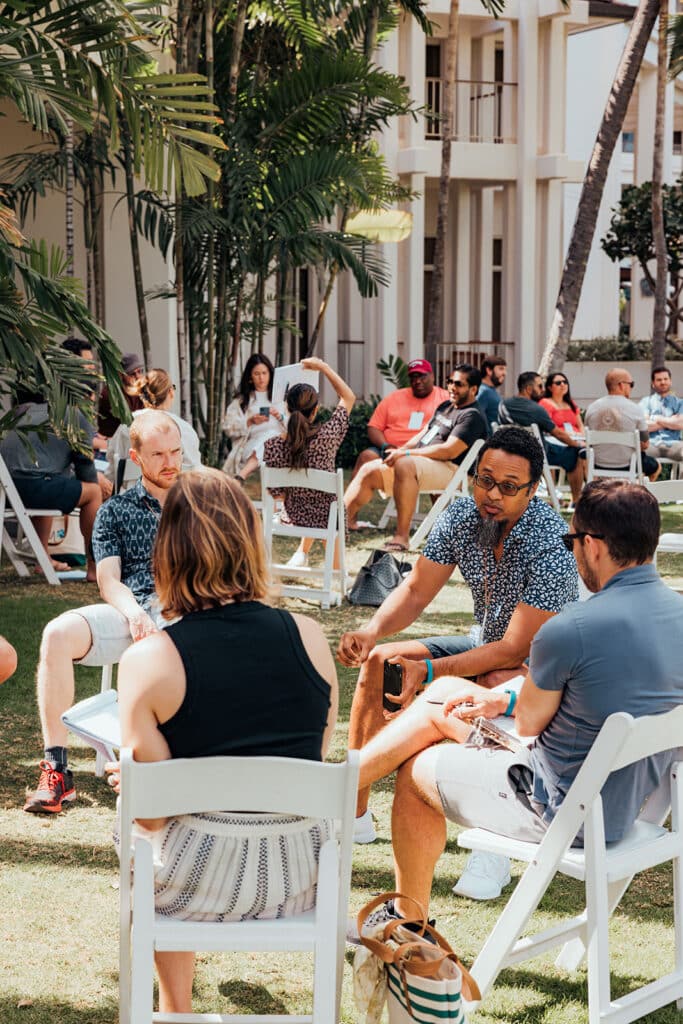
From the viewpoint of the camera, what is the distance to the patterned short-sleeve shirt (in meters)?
4.42

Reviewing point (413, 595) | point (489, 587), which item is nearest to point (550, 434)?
point (413, 595)

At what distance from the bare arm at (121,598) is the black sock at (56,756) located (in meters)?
0.50

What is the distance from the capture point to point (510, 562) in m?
4.54

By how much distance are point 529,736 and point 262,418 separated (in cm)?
842

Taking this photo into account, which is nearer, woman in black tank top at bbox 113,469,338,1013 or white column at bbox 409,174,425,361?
woman in black tank top at bbox 113,469,338,1013

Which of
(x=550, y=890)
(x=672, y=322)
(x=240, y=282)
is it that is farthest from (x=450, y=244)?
(x=550, y=890)

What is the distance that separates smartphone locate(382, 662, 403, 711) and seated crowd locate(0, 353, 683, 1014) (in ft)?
0.05

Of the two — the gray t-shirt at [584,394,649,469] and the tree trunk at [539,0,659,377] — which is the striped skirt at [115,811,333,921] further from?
the tree trunk at [539,0,659,377]

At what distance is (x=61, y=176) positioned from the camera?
501 inches

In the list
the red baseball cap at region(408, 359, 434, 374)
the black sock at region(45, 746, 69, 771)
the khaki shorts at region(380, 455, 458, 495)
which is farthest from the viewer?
the red baseball cap at region(408, 359, 434, 374)

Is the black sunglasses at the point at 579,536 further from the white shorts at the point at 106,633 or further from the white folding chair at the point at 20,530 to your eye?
the white folding chair at the point at 20,530

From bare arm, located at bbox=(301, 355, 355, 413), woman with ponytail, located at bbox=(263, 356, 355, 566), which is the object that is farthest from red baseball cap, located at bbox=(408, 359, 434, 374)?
woman with ponytail, located at bbox=(263, 356, 355, 566)

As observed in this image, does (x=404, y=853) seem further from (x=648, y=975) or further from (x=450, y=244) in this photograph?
(x=450, y=244)

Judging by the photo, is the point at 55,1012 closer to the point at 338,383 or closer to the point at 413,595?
the point at 413,595
